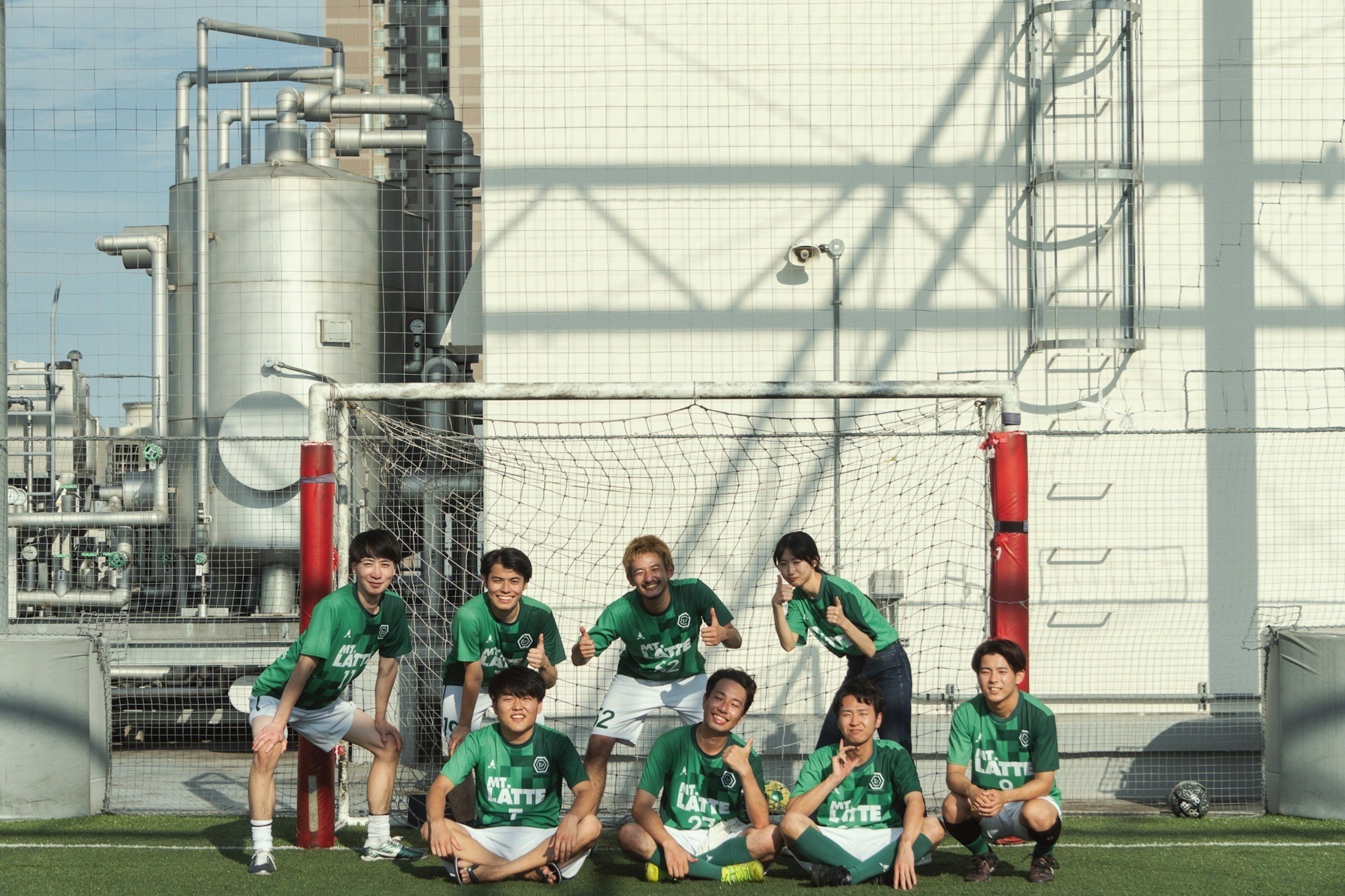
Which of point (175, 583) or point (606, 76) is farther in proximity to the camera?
point (175, 583)

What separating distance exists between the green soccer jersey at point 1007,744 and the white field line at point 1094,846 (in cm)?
52

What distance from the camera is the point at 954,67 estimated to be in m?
8.00

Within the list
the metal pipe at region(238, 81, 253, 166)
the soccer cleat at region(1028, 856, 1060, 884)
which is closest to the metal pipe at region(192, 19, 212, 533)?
the metal pipe at region(238, 81, 253, 166)

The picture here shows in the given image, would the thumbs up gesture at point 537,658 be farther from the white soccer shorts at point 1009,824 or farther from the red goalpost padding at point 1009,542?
the red goalpost padding at point 1009,542

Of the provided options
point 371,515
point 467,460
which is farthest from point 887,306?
→ point 371,515

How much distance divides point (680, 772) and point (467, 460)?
2744 mm

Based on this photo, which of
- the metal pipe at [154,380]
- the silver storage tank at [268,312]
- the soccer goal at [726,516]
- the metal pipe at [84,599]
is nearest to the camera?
the soccer goal at [726,516]

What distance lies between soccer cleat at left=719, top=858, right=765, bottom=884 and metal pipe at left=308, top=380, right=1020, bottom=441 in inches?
83.0

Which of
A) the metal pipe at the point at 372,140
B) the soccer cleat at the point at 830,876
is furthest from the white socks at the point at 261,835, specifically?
the metal pipe at the point at 372,140

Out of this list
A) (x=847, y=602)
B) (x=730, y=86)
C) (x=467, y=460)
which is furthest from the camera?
(x=730, y=86)

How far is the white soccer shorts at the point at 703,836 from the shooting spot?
4.66 meters

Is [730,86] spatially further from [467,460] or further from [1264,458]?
[1264,458]

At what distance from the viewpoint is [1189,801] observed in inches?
232

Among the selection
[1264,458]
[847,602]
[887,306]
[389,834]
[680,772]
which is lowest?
[389,834]
